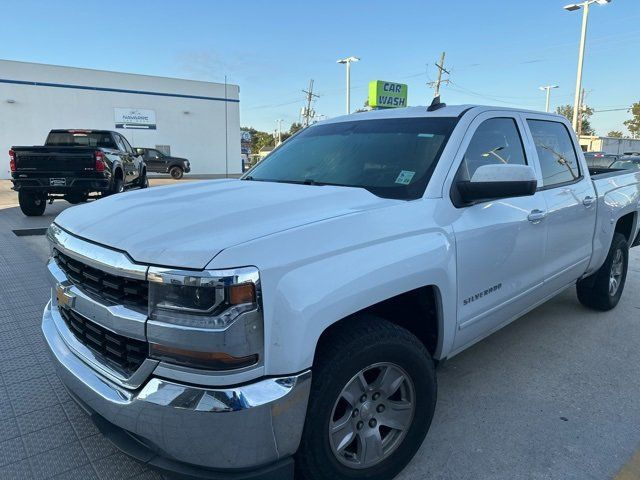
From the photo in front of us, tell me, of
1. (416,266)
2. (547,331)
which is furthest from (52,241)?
(547,331)

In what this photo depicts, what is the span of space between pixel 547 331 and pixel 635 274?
9.91 ft

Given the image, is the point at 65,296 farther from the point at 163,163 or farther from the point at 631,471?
the point at 163,163

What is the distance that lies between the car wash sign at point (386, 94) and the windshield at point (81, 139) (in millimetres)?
13294

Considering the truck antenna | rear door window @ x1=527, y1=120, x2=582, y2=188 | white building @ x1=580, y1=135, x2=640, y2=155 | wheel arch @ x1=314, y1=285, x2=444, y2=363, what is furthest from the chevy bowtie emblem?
white building @ x1=580, y1=135, x2=640, y2=155

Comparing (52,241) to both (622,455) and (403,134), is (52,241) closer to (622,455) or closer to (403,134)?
(403,134)

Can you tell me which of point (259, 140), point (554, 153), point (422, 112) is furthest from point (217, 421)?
point (259, 140)

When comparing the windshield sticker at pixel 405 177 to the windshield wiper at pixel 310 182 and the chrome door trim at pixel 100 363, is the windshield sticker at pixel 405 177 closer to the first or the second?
the windshield wiper at pixel 310 182

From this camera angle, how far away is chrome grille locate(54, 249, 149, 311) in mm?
1729

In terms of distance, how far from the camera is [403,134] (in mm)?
2971

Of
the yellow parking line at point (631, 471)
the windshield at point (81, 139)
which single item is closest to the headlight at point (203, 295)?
the yellow parking line at point (631, 471)

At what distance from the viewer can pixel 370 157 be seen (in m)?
2.94

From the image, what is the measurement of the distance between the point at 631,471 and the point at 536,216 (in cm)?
151

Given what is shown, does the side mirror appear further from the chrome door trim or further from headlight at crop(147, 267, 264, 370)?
the chrome door trim

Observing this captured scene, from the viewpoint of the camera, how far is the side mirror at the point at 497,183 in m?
2.44
